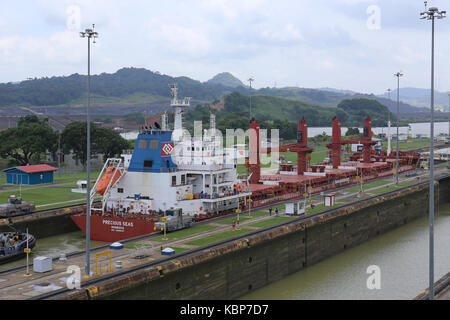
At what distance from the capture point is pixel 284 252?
42.4m

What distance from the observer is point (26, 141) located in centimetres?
9112

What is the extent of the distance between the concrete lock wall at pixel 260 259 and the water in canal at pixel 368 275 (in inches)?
38.1

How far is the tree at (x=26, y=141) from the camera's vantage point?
90812 mm

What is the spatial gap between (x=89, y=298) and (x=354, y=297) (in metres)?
19.0

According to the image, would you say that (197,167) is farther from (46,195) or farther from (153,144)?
(46,195)

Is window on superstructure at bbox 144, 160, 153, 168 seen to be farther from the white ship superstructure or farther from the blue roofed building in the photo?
the blue roofed building

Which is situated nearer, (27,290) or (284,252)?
(27,290)

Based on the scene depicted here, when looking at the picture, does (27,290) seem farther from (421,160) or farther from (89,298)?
(421,160)

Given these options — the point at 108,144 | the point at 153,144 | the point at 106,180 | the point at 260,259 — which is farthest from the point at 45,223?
the point at 108,144

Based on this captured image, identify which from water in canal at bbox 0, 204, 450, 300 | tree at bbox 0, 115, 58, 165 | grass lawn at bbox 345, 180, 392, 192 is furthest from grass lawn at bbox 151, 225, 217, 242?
tree at bbox 0, 115, 58, 165

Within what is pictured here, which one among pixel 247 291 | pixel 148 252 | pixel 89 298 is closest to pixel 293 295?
pixel 247 291

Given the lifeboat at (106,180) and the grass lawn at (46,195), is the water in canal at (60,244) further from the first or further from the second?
the grass lawn at (46,195)

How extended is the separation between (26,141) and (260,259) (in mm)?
64263

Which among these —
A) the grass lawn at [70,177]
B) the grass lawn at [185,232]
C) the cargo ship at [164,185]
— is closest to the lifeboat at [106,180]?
the cargo ship at [164,185]
